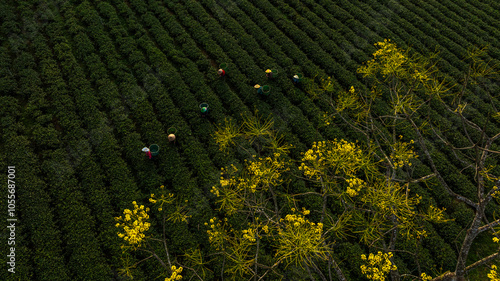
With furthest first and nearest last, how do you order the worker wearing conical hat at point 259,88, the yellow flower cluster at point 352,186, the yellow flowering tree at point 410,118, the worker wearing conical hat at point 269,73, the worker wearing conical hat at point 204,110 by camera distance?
the worker wearing conical hat at point 269,73 → the worker wearing conical hat at point 259,88 → the worker wearing conical hat at point 204,110 → the yellow flowering tree at point 410,118 → the yellow flower cluster at point 352,186

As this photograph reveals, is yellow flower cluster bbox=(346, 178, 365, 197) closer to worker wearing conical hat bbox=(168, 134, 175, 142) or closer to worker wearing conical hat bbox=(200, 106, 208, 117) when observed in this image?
worker wearing conical hat bbox=(200, 106, 208, 117)

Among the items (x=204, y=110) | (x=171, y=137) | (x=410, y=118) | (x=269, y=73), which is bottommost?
(x=171, y=137)

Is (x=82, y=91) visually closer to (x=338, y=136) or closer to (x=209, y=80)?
(x=209, y=80)

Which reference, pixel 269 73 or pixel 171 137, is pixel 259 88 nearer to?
pixel 269 73

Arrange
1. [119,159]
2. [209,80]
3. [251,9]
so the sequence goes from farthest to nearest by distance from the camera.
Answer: [251,9] < [209,80] < [119,159]

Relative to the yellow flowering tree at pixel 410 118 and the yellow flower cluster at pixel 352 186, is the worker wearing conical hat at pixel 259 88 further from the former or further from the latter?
the yellow flower cluster at pixel 352 186

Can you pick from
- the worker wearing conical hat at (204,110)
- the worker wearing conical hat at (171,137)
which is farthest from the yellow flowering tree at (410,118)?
the worker wearing conical hat at (171,137)

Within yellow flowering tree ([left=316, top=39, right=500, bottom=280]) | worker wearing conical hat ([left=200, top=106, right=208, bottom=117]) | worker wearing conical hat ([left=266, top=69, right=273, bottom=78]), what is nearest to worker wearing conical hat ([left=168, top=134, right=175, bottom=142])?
worker wearing conical hat ([left=200, top=106, right=208, bottom=117])

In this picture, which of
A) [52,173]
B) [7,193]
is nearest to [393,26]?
[52,173]

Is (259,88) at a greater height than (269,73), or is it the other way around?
(269,73)

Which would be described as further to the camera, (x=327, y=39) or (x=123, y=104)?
(x=327, y=39)

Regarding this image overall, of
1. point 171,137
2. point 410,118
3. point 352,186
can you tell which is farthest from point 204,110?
point 410,118
